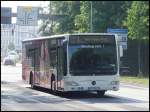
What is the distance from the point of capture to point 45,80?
95.1 feet

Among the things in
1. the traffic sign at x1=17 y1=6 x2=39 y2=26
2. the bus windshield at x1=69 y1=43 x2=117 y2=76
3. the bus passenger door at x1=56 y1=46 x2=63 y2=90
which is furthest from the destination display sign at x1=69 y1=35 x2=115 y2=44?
the traffic sign at x1=17 y1=6 x2=39 y2=26

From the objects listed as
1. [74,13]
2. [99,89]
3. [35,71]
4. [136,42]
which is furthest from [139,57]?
[99,89]

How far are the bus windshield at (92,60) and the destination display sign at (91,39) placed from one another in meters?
0.19

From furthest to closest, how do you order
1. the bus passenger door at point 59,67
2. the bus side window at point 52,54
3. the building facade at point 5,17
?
the building facade at point 5,17 < the bus side window at point 52,54 < the bus passenger door at point 59,67

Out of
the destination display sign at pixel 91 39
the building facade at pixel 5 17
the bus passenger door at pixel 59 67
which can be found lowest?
the bus passenger door at pixel 59 67

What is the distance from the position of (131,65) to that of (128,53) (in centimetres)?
125

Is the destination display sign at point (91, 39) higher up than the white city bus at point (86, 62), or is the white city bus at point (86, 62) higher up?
the destination display sign at point (91, 39)

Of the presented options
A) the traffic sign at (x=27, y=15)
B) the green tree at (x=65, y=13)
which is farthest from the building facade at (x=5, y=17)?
the green tree at (x=65, y=13)

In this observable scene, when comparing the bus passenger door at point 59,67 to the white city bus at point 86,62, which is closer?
the white city bus at point 86,62

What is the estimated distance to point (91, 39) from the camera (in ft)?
85.1

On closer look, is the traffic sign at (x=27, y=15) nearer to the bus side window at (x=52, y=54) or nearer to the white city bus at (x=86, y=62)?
the bus side window at (x=52, y=54)

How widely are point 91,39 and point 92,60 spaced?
3.41 feet

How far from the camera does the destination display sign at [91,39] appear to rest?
84.5ft

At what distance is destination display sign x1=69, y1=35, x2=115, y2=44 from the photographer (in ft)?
84.5
